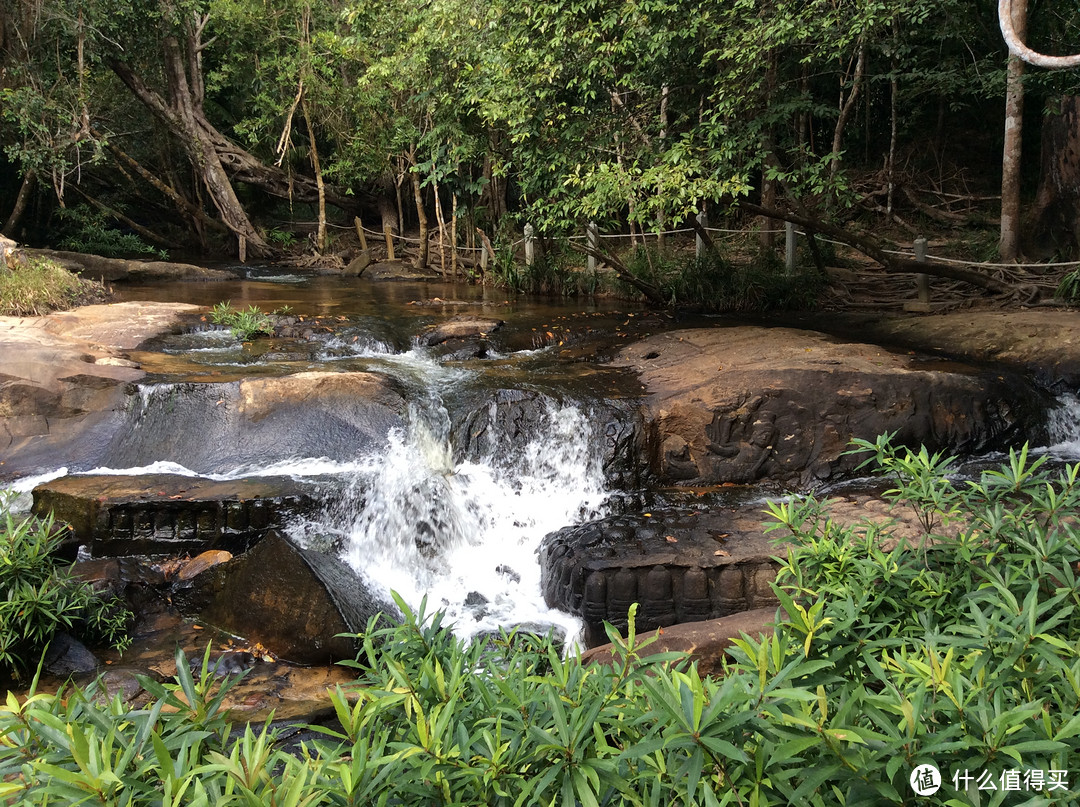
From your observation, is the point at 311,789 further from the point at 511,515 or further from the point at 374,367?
the point at 374,367

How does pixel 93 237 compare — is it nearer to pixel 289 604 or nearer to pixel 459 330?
pixel 459 330

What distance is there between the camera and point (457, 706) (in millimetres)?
2211

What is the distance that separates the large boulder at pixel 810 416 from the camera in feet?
24.0

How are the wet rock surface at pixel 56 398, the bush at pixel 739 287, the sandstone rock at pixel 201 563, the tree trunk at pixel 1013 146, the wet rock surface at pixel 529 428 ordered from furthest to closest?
the bush at pixel 739 287 < the tree trunk at pixel 1013 146 < the wet rock surface at pixel 529 428 < the wet rock surface at pixel 56 398 < the sandstone rock at pixel 201 563

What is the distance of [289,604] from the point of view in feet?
17.0

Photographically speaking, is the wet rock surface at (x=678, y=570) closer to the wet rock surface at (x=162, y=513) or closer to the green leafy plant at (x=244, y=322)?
the wet rock surface at (x=162, y=513)

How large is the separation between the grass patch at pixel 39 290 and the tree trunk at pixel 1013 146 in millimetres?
13740

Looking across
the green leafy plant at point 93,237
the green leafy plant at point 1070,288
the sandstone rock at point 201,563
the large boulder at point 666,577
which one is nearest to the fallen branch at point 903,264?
the green leafy plant at point 1070,288

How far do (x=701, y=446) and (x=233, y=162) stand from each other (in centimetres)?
1795

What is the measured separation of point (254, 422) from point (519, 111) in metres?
4.93

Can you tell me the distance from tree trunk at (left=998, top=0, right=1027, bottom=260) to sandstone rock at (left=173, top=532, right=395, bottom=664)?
37.4 feet

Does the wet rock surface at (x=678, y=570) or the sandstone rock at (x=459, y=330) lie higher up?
the sandstone rock at (x=459, y=330)

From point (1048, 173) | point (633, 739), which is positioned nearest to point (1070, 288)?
point (1048, 173)

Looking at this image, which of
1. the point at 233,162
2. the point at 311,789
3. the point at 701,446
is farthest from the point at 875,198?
the point at 311,789
